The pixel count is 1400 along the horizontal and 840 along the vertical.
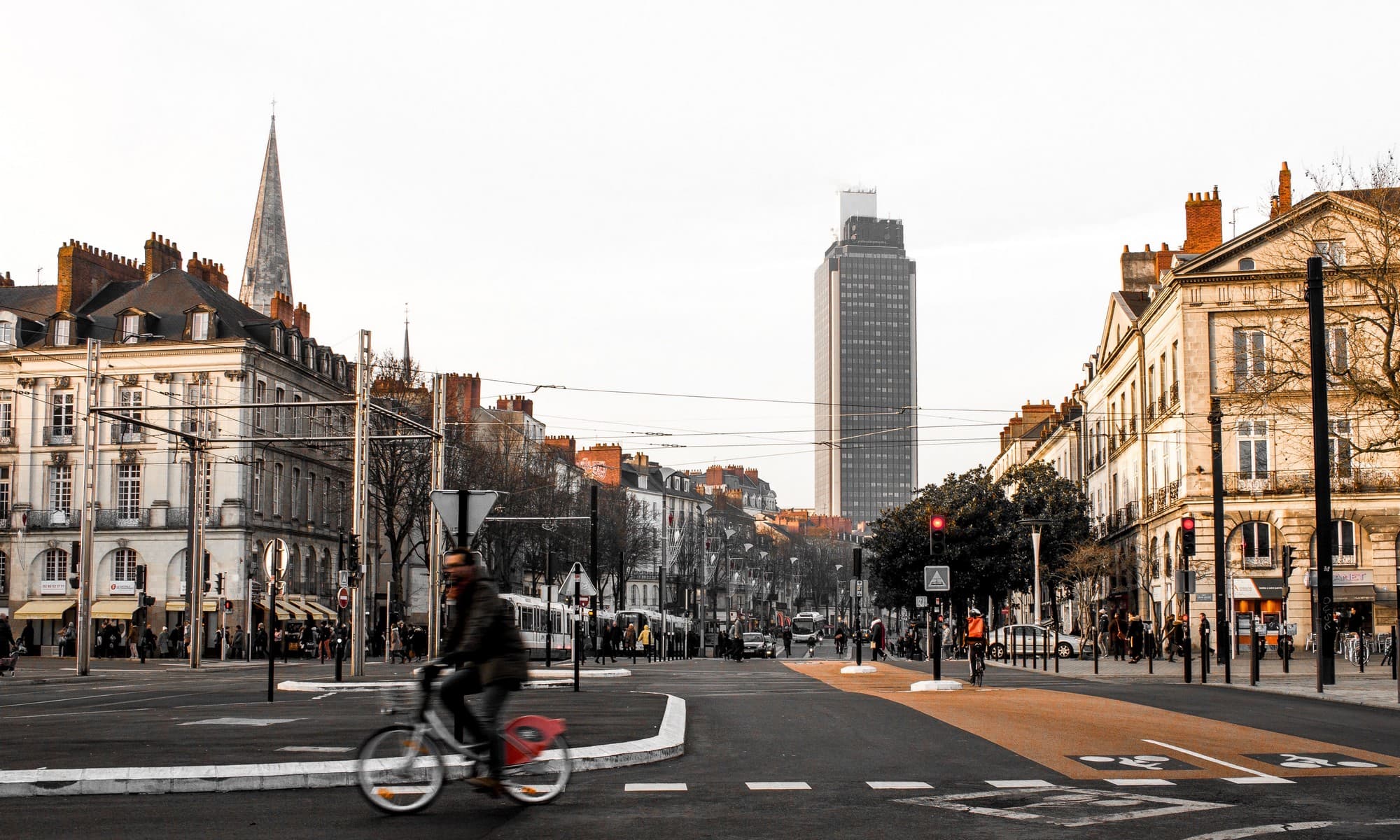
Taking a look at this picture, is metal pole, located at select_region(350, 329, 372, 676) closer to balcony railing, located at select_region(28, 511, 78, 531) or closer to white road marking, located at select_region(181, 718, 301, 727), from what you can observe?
white road marking, located at select_region(181, 718, 301, 727)

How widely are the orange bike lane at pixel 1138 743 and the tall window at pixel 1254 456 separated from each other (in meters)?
35.4

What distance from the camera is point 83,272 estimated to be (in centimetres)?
6925

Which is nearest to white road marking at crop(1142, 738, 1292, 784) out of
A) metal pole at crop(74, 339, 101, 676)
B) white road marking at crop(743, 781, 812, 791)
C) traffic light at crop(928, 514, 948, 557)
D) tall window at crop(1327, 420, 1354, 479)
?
white road marking at crop(743, 781, 812, 791)

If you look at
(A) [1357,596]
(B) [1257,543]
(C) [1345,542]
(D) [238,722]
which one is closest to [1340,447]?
(C) [1345,542]

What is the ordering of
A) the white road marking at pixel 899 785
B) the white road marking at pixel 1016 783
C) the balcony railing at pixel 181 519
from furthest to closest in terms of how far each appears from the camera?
the balcony railing at pixel 181 519 < the white road marking at pixel 1016 783 < the white road marking at pixel 899 785

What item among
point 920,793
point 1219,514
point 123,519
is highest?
point 1219,514

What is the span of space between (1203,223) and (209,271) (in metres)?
48.3

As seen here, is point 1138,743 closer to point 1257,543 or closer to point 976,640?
point 976,640

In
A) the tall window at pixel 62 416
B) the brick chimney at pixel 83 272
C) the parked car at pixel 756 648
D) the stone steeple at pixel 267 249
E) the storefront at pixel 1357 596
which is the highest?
the stone steeple at pixel 267 249

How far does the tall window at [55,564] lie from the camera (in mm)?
66938

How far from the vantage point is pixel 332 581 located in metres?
76.0

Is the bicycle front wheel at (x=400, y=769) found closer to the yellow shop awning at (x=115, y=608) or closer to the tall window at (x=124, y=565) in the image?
the yellow shop awning at (x=115, y=608)

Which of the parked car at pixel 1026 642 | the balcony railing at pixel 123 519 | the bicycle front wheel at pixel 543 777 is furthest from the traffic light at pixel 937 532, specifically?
the balcony railing at pixel 123 519

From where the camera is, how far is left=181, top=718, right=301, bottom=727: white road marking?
1723 centimetres
